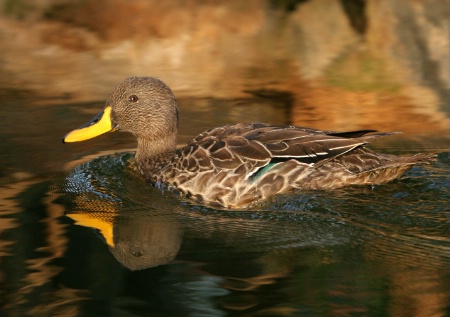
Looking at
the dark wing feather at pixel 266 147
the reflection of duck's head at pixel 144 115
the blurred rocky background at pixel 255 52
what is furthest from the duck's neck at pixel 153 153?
the blurred rocky background at pixel 255 52

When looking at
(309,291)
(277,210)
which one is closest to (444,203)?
(277,210)

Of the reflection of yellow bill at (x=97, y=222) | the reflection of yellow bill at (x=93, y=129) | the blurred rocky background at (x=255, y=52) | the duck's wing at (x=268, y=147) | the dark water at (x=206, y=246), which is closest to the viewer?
the dark water at (x=206, y=246)

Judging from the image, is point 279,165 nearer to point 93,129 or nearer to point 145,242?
point 145,242

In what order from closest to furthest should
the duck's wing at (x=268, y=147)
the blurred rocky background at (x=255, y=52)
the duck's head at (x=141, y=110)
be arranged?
1. the duck's wing at (x=268, y=147)
2. the duck's head at (x=141, y=110)
3. the blurred rocky background at (x=255, y=52)

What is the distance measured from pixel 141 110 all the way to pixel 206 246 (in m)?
2.17

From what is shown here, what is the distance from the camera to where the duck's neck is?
8602 millimetres

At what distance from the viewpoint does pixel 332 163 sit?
26.4ft

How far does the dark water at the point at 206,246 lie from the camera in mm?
5906

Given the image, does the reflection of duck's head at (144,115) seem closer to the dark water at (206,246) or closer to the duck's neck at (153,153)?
the duck's neck at (153,153)

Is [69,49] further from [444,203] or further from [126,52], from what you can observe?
[444,203]

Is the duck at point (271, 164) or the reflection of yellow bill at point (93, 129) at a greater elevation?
the reflection of yellow bill at point (93, 129)

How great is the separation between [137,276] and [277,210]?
63.7 inches

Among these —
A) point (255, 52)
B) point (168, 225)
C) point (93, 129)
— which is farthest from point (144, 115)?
point (255, 52)

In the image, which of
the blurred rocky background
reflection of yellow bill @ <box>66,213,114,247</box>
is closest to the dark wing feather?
reflection of yellow bill @ <box>66,213,114,247</box>
